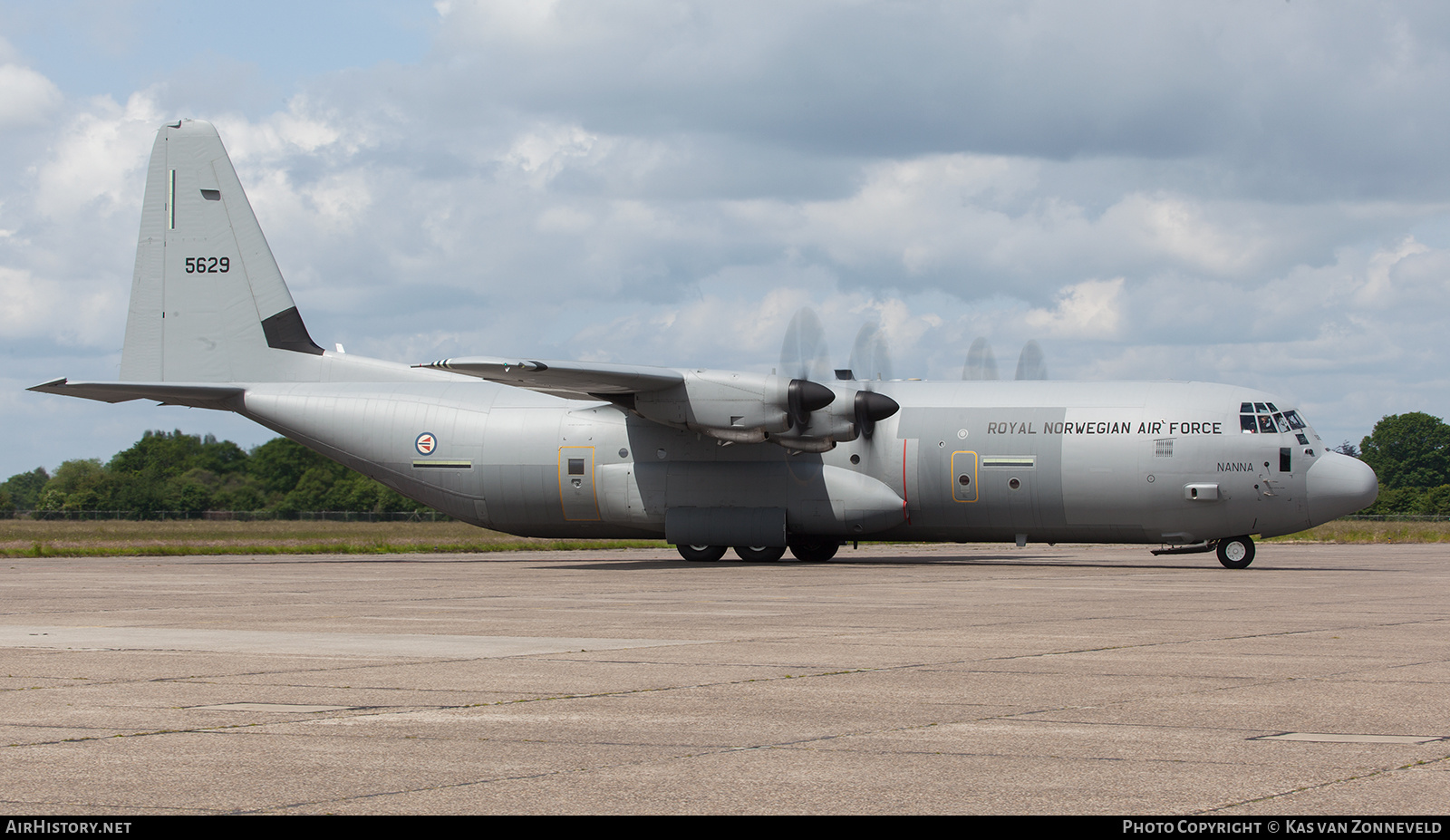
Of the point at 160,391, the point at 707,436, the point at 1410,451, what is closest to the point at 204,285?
the point at 160,391

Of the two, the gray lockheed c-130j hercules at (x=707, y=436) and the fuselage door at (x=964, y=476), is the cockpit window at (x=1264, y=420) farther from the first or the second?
the fuselage door at (x=964, y=476)

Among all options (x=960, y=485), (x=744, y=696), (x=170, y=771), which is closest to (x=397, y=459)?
(x=960, y=485)

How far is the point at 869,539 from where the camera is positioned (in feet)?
103

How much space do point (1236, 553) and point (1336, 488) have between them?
98.6 inches

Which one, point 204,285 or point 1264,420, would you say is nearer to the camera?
point 1264,420

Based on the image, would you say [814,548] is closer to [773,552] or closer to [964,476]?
[773,552]

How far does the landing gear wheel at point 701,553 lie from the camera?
32.5 meters

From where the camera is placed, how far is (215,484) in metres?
129

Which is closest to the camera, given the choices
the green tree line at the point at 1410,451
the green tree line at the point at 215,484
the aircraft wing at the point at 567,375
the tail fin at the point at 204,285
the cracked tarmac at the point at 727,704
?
Answer: the cracked tarmac at the point at 727,704

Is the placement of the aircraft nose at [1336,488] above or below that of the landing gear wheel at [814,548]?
above

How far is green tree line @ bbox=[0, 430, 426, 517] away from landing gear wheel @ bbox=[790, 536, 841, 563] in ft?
231

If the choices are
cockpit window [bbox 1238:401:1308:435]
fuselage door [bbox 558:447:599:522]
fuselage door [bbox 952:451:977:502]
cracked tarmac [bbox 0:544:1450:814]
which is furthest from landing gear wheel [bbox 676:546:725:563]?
cracked tarmac [bbox 0:544:1450:814]

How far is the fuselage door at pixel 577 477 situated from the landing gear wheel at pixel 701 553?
7.60ft

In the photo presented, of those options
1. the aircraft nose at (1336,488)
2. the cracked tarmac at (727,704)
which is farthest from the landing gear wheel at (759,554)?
the cracked tarmac at (727,704)
